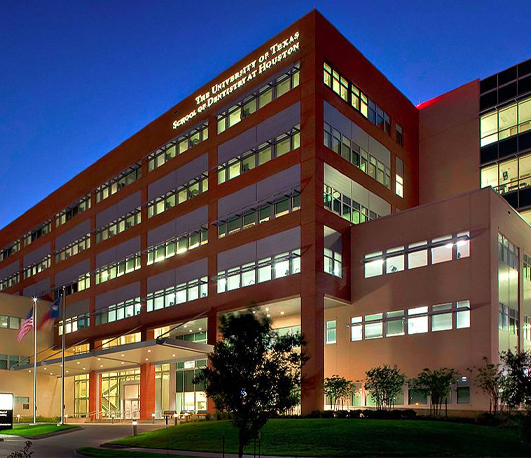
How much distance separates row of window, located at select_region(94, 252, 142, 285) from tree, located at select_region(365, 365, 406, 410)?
28748 mm

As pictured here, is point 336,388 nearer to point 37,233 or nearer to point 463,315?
point 463,315

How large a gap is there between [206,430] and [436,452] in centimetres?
1332

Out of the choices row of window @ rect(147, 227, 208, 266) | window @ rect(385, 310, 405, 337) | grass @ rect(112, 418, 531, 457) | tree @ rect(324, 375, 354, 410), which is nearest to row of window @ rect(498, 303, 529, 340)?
window @ rect(385, 310, 405, 337)

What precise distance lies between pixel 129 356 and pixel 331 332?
19.1 metres

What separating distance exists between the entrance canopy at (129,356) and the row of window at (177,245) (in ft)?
25.4

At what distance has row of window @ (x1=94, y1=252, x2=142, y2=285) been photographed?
63.2 metres

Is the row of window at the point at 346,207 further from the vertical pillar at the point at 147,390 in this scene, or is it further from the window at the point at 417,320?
the vertical pillar at the point at 147,390

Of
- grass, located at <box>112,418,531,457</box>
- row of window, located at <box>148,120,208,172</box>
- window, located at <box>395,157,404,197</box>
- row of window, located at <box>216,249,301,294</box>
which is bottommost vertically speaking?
grass, located at <box>112,418,531,457</box>

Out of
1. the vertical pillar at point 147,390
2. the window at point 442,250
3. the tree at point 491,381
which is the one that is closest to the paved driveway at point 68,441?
the vertical pillar at point 147,390

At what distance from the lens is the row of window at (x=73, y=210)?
2922 inches

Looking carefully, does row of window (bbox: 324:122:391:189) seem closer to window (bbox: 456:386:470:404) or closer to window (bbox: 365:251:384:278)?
window (bbox: 365:251:384:278)

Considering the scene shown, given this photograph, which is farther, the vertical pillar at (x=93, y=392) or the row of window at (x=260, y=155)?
the vertical pillar at (x=93, y=392)

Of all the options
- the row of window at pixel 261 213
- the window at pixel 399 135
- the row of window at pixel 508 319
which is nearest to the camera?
the row of window at pixel 508 319

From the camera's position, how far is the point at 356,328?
1802 inches
